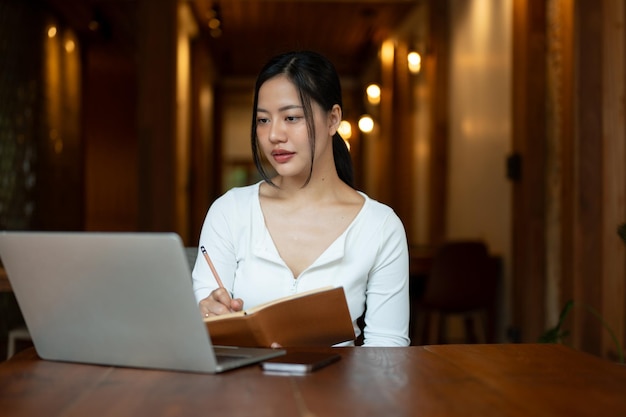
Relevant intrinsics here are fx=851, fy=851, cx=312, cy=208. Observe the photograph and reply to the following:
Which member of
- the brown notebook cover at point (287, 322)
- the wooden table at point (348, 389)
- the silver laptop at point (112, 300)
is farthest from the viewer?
the brown notebook cover at point (287, 322)

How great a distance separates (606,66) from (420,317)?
306 cm

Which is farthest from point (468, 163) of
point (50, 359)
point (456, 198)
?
point (50, 359)

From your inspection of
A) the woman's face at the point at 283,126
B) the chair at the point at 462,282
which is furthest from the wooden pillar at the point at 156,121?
the woman's face at the point at 283,126

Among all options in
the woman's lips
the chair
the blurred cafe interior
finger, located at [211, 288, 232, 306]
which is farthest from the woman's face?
the chair

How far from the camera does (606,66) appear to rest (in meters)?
3.62

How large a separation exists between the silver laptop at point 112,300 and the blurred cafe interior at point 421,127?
2266mm

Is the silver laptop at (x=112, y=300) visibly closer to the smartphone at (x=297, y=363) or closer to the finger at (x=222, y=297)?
the smartphone at (x=297, y=363)

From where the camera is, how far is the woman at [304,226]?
188cm

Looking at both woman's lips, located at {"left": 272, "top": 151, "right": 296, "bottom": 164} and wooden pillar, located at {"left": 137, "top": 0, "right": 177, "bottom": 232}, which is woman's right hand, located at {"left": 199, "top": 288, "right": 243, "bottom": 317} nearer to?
woman's lips, located at {"left": 272, "top": 151, "right": 296, "bottom": 164}

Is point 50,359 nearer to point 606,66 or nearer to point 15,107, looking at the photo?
point 606,66

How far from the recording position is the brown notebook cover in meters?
1.38

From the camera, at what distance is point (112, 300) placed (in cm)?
118

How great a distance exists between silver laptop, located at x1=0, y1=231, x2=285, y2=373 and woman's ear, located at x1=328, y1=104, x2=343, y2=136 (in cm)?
83

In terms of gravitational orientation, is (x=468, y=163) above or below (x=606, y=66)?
below
